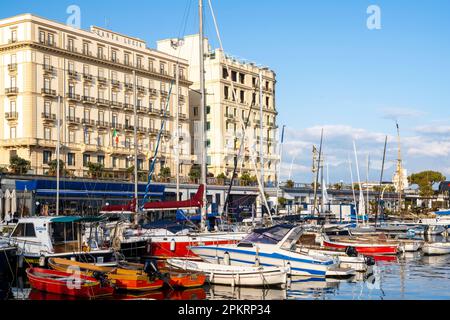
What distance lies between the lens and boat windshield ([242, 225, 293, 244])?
118 feet

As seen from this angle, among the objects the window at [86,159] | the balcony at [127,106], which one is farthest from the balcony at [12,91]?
the balcony at [127,106]

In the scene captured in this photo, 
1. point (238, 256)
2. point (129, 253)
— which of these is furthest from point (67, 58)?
point (238, 256)

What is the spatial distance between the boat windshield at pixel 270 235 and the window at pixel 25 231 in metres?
11.8

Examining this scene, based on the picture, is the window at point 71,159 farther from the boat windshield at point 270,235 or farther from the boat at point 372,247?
the boat windshield at point 270,235

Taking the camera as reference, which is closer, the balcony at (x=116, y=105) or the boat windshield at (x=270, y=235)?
the boat windshield at (x=270, y=235)

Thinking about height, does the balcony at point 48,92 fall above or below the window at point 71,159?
above

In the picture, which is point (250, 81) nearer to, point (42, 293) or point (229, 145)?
point (229, 145)

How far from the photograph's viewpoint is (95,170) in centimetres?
7975

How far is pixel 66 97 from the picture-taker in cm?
8319

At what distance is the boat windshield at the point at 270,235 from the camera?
118 feet

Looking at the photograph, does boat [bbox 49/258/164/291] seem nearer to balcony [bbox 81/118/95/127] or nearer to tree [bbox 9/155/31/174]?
tree [bbox 9/155/31/174]

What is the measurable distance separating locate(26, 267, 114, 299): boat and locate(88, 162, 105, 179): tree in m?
49.5

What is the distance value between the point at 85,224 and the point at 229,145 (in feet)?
240

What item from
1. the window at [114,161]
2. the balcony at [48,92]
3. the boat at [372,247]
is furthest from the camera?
the window at [114,161]
